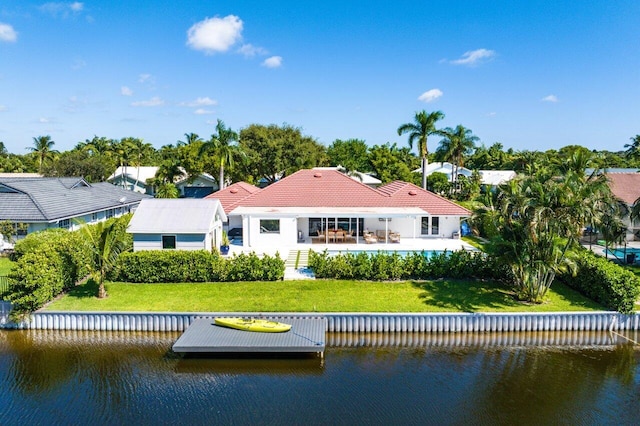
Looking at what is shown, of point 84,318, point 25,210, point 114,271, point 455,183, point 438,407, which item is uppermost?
point 455,183

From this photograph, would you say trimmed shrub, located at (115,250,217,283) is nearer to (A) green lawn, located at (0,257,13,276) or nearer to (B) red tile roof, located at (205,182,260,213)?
(A) green lawn, located at (0,257,13,276)

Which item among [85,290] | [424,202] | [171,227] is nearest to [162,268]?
[85,290]

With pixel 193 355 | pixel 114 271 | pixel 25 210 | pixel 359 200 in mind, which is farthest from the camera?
pixel 359 200

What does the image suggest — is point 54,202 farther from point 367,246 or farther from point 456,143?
point 456,143

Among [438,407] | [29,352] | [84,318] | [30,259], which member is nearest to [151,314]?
[84,318]

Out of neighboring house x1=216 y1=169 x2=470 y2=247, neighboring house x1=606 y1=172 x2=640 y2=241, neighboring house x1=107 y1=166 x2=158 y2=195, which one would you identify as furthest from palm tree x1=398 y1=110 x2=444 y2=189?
neighboring house x1=107 y1=166 x2=158 y2=195

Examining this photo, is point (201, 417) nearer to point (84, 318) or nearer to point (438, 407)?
point (438, 407)
